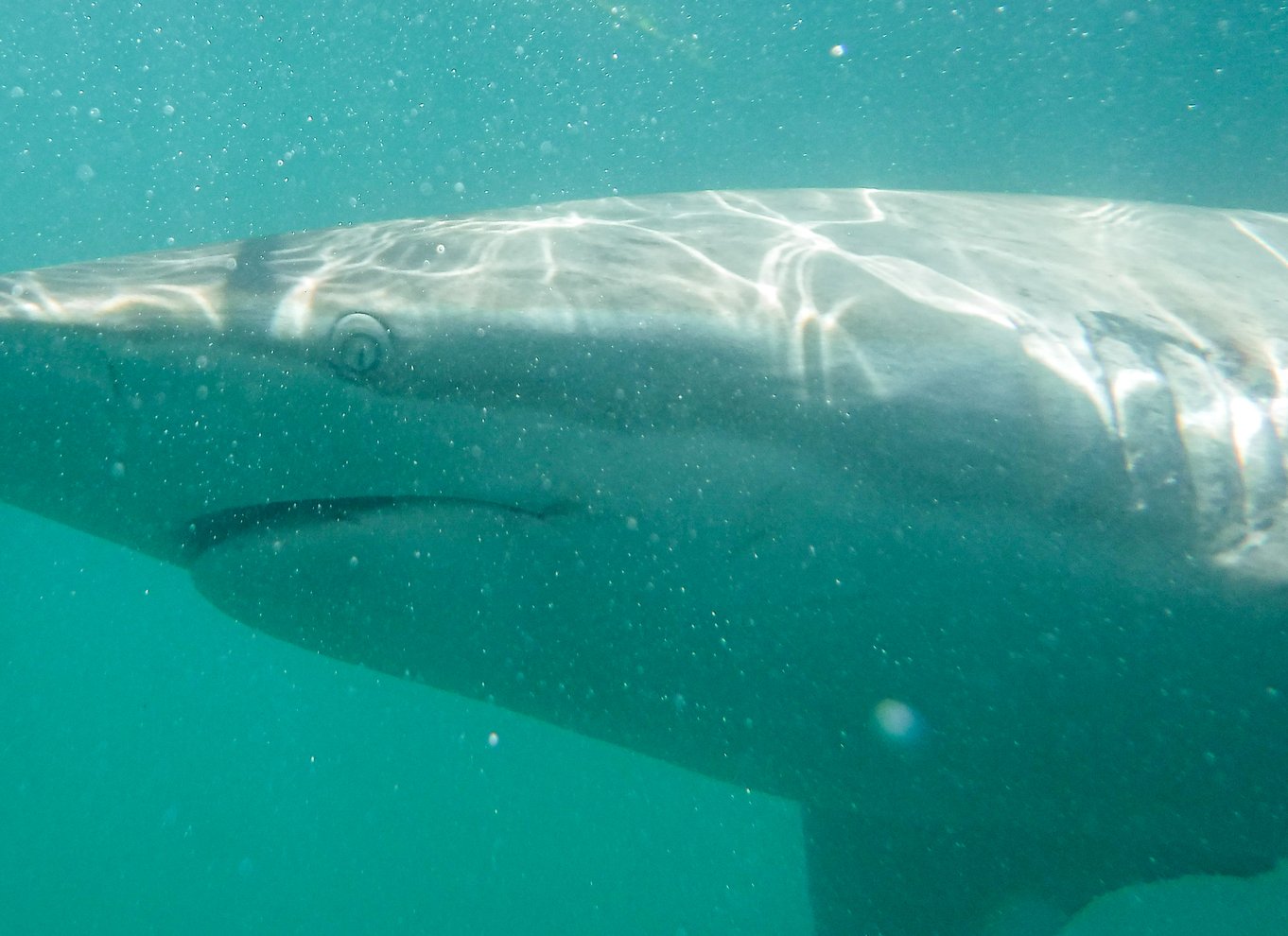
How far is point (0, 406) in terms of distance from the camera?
1.67m

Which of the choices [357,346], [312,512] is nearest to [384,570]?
[312,512]

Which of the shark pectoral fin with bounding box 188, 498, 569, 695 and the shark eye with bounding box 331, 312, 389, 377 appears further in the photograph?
the shark pectoral fin with bounding box 188, 498, 569, 695

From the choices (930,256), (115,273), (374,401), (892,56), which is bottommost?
(374,401)

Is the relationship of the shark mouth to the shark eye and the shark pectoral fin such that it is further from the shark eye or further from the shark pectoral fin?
the shark eye

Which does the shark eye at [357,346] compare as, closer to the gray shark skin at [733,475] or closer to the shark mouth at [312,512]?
the gray shark skin at [733,475]

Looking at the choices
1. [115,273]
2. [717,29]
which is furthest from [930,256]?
[717,29]

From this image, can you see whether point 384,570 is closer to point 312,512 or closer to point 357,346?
point 312,512

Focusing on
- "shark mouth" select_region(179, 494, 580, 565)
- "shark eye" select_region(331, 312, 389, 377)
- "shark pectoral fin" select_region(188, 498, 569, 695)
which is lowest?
"shark pectoral fin" select_region(188, 498, 569, 695)

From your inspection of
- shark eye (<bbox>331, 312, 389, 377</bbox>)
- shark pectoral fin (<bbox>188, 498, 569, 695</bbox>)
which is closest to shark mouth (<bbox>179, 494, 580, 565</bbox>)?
shark pectoral fin (<bbox>188, 498, 569, 695</bbox>)

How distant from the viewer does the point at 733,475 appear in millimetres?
1895

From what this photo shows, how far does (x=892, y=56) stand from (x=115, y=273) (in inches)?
1069

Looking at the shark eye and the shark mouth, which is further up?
the shark eye

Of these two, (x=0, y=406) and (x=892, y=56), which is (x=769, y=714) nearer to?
(x=0, y=406)

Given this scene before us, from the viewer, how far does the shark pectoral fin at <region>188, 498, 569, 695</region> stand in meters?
1.97
